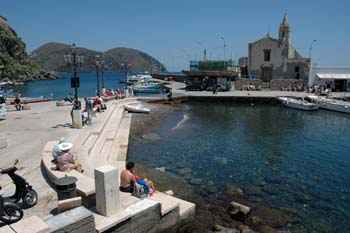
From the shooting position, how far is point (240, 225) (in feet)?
30.3

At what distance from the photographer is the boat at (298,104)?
119 ft

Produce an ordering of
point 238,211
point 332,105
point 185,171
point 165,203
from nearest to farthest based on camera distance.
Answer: point 165,203 < point 238,211 < point 185,171 < point 332,105

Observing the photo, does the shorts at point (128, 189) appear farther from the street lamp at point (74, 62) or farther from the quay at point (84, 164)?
the street lamp at point (74, 62)

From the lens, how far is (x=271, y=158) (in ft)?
56.1

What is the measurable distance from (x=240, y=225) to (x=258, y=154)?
9181mm

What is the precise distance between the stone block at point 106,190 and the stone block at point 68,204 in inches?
18.1

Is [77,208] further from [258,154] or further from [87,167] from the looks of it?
[258,154]

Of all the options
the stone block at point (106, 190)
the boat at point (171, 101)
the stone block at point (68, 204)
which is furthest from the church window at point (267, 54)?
the stone block at point (68, 204)

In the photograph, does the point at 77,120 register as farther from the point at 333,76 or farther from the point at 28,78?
the point at 28,78

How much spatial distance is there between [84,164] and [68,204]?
379 centimetres

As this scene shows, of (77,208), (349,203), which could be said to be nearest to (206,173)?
(349,203)

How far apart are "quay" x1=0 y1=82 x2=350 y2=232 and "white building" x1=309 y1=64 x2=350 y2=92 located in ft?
122

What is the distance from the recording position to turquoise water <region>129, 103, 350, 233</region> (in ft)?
36.8

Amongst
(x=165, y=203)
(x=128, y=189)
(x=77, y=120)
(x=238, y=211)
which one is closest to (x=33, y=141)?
(x=77, y=120)
